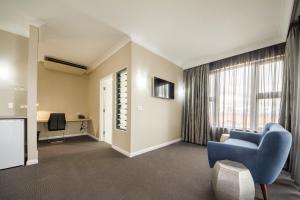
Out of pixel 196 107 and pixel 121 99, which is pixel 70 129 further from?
pixel 196 107

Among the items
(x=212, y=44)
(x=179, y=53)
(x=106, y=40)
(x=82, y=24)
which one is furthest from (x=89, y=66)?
(x=212, y=44)

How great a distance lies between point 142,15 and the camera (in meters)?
2.18

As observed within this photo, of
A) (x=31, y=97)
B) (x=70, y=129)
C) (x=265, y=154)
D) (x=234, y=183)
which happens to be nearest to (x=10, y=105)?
(x=31, y=97)

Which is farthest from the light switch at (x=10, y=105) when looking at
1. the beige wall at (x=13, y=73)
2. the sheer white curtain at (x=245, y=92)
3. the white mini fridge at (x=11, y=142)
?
the sheer white curtain at (x=245, y=92)

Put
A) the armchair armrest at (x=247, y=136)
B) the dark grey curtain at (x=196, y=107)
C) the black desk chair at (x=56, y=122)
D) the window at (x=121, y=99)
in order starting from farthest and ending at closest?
the black desk chair at (x=56, y=122) < the dark grey curtain at (x=196, y=107) < the window at (x=121, y=99) < the armchair armrest at (x=247, y=136)

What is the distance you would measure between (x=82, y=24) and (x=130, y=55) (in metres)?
1.08

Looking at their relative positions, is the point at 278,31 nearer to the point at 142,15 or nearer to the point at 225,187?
the point at 142,15

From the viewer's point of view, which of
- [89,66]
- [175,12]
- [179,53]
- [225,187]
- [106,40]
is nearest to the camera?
[225,187]

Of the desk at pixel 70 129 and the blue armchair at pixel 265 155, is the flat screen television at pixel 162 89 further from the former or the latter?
the desk at pixel 70 129

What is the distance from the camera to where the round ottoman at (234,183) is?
1407 mm

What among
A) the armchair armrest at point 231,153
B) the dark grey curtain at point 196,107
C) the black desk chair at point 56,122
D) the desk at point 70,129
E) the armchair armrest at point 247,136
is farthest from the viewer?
the desk at point 70,129

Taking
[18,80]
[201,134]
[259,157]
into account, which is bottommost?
[201,134]

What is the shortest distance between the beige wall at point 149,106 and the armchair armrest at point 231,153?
5.40ft

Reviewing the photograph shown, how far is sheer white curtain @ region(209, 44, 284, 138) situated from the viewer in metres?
2.75
